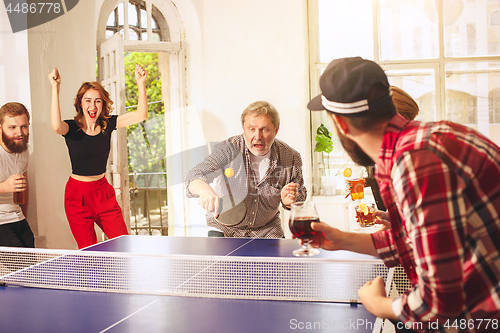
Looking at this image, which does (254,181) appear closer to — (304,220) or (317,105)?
(304,220)

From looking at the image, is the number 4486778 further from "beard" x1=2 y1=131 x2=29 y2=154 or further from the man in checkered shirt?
the man in checkered shirt

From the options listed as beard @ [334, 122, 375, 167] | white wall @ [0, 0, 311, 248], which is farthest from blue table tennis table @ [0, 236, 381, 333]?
white wall @ [0, 0, 311, 248]

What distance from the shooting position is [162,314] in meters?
1.50

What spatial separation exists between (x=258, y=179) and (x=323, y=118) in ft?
7.52

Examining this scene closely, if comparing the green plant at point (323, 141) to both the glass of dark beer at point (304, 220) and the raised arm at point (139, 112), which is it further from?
the glass of dark beer at point (304, 220)

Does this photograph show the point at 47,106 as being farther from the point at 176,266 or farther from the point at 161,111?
the point at 161,111

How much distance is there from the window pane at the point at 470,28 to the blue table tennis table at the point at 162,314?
4.60 metres

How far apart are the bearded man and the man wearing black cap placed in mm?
3256

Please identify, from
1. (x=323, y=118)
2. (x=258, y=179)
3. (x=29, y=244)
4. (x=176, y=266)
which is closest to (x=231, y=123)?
(x=323, y=118)

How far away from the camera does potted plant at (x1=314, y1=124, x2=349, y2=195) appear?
5098 mm

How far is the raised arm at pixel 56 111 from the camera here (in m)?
3.63

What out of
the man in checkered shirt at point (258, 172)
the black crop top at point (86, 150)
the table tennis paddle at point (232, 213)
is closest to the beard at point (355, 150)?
the man in checkered shirt at point (258, 172)

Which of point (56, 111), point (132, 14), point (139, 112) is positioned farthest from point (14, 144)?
point (132, 14)

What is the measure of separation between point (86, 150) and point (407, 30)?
387 centimetres
